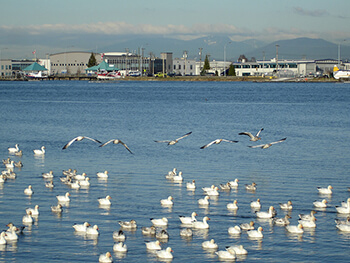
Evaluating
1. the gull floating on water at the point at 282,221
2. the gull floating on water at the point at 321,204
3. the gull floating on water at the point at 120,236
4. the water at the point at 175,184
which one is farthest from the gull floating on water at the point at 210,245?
the gull floating on water at the point at 321,204

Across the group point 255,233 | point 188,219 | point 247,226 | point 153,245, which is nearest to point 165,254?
point 153,245

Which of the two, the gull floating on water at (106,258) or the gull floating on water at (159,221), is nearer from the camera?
the gull floating on water at (106,258)

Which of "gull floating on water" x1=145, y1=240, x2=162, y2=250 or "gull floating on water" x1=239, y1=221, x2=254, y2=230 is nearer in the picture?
"gull floating on water" x1=145, y1=240, x2=162, y2=250

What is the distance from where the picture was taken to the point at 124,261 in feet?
59.9

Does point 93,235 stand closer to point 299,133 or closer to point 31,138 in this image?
point 31,138

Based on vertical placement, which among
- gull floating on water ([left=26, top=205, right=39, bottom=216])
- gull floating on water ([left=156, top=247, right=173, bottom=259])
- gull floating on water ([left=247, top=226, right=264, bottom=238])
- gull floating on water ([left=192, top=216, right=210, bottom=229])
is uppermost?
gull floating on water ([left=26, top=205, right=39, bottom=216])

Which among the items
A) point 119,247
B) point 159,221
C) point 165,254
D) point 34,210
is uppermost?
point 34,210

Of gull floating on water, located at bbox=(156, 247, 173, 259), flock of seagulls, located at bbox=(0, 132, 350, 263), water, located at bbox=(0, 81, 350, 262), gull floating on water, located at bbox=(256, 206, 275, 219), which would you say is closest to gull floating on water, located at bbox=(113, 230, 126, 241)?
flock of seagulls, located at bbox=(0, 132, 350, 263)

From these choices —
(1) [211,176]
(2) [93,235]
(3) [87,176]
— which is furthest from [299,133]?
(2) [93,235]

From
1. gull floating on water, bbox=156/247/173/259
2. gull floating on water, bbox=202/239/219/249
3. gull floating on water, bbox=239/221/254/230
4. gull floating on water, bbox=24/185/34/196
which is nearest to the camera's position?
gull floating on water, bbox=156/247/173/259

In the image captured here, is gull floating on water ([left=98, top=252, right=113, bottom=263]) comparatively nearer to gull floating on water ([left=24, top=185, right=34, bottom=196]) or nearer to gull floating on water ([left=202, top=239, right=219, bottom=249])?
gull floating on water ([left=202, top=239, right=219, bottom=249])

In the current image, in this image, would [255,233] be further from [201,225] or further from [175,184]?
[175,184]

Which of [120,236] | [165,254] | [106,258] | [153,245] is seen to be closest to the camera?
[106,258]

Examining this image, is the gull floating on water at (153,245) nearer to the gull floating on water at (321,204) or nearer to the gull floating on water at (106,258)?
the gull floating on water at (106,258)
